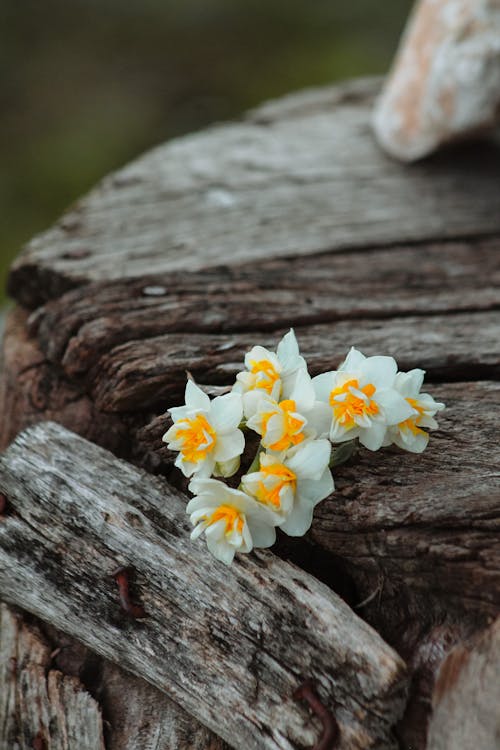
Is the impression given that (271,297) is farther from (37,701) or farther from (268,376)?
(37,701)

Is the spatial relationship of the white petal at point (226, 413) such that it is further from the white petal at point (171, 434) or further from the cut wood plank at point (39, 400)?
the cut wood plank at point (39, 400)

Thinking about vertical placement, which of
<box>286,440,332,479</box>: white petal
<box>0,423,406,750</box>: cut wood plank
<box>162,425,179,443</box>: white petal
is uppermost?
<box>162,425,179,443</box>: white petal

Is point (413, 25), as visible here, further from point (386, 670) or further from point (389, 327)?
point (386, 670)

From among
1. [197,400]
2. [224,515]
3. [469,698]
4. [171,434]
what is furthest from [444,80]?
[469,698]

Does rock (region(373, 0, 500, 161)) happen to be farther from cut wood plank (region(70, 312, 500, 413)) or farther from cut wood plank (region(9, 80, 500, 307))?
cut wood plank (region(70, 312, 500, 413))

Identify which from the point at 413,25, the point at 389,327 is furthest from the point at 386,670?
the point at 413,25

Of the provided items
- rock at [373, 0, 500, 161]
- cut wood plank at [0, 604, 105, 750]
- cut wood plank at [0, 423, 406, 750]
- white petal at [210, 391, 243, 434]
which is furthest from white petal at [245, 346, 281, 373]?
rock at [373, 0, 500, 161]

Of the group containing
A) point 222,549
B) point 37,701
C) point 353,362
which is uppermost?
point 353,362
